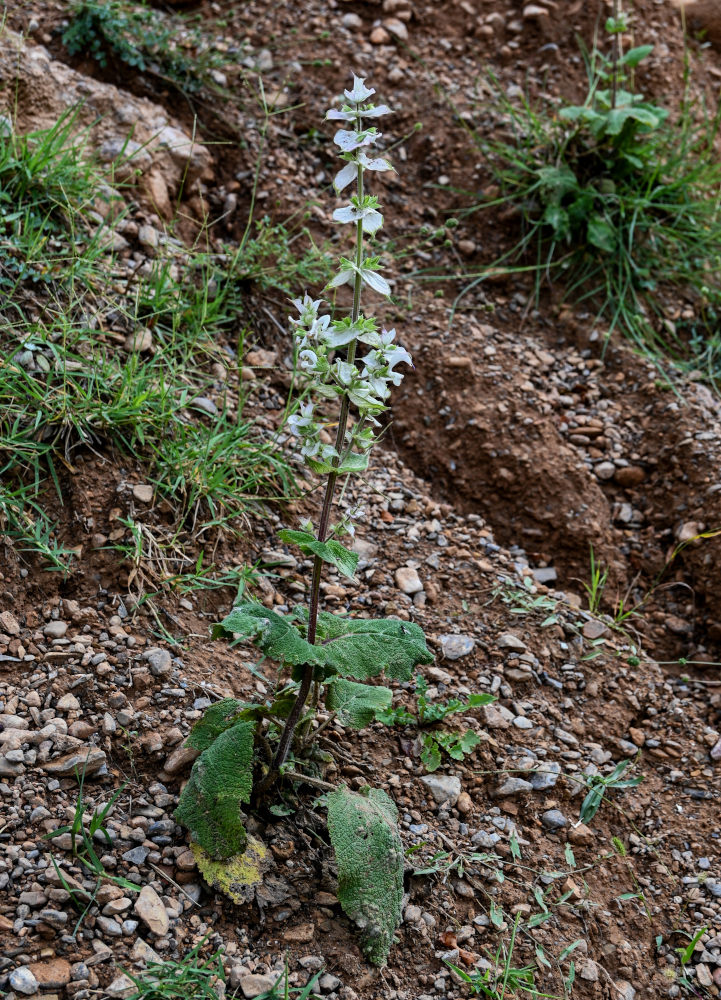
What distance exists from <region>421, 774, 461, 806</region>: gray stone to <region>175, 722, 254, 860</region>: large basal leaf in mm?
582

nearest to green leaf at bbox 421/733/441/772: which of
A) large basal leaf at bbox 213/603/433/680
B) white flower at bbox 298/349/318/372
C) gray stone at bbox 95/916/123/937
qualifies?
large basal leaf at bbox 213/603/433/680

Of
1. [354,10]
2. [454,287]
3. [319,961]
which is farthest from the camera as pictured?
[354,10]

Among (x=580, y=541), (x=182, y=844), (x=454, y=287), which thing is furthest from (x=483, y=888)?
(x=454, y=287)

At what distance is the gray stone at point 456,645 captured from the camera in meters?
2.72

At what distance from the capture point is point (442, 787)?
A: 242 centimetres

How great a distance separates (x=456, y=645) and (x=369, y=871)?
0.90 meters

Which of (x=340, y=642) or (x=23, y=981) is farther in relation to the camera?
(x=340, y=642)

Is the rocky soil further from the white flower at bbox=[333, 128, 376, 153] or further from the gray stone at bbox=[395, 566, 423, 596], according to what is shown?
the white flower at bbox=[333, 128, 376, 153]

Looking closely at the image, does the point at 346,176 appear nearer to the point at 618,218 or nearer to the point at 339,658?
the point at 339,658

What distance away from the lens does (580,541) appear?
10.5ft

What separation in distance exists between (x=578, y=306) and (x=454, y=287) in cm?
51

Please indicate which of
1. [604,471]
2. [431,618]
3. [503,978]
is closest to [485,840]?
[503,978]

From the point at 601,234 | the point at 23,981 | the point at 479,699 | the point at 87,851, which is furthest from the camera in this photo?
the point at 601,234

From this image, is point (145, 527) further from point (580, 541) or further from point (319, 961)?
point (580, 541)
